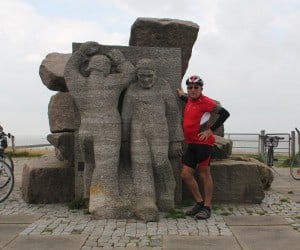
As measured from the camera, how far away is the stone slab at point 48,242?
182 inches

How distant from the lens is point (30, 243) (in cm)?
478

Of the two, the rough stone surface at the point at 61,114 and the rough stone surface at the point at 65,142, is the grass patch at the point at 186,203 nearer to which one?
the rough stone surface at the point at 65,142

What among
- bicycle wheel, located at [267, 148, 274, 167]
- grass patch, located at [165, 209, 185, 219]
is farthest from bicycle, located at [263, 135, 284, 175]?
grass patch, located at [165, 209, 185, 219]

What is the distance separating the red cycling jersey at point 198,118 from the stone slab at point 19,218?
7.33 feet

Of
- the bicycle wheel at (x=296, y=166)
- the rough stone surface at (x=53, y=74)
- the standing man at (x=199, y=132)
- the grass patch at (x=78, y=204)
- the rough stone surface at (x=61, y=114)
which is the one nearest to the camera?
the standing man at (x=199, y=132)

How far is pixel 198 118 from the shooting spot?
6027mm

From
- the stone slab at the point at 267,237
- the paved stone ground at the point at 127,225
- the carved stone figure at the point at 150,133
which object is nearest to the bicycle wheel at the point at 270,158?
the paved stone ground at the point at 127,225

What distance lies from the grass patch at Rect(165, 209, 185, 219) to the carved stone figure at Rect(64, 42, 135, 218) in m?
0.66

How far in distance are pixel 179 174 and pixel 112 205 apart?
4.52ft

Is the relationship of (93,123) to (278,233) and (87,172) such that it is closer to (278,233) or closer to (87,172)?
(87,172)

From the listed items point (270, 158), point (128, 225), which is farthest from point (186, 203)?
point (270, 158)

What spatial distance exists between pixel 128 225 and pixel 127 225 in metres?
0.01

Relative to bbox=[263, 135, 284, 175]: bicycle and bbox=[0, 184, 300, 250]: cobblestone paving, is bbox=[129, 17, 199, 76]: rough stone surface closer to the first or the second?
bbox=[0, 184, 300, 250]: cobblestone paving

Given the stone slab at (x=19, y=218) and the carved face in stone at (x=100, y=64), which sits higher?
the carved face in stone at (x=100, y=64)
